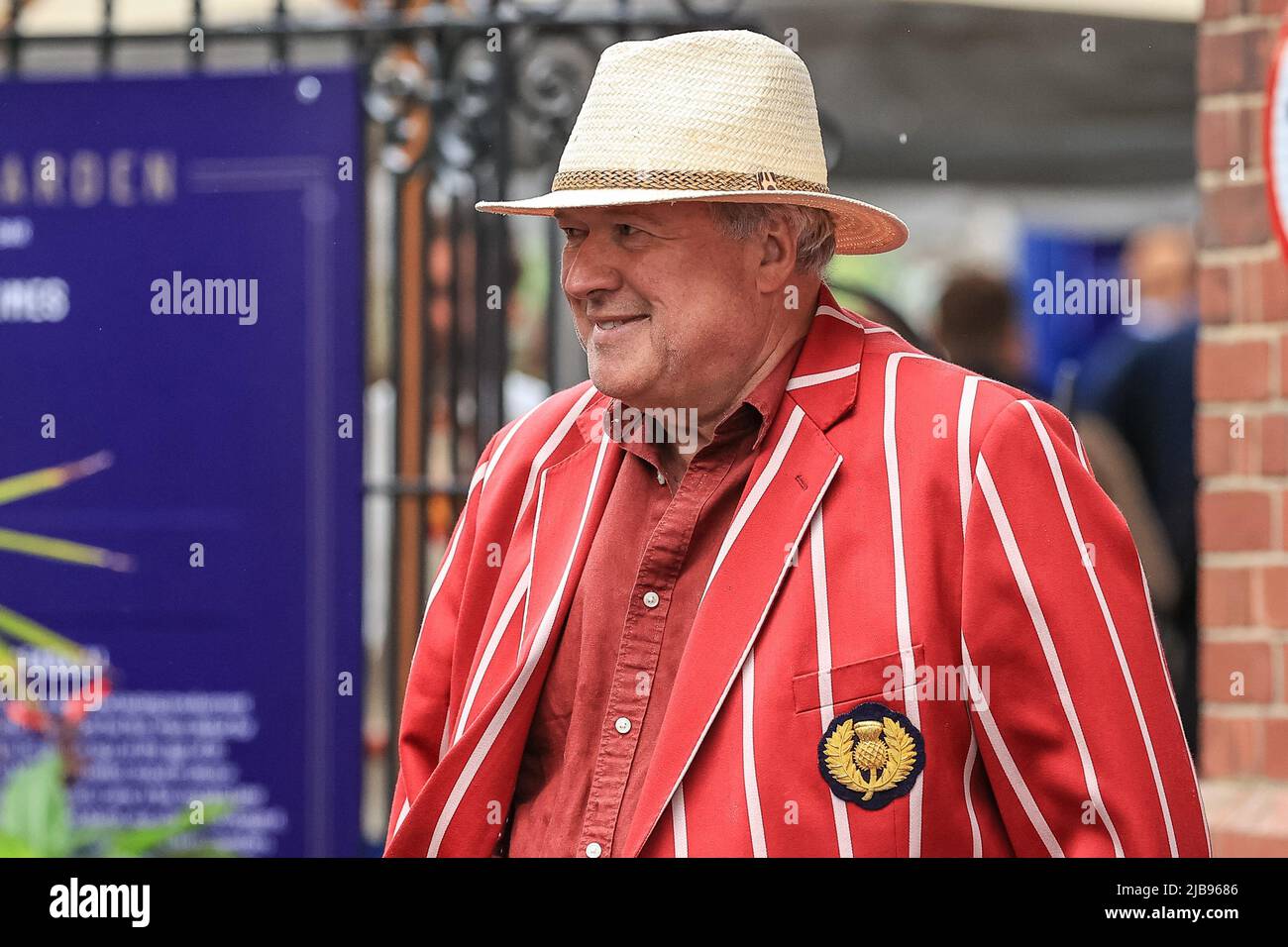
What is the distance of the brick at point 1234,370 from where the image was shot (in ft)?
10.6

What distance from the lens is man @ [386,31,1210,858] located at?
6.88 ft

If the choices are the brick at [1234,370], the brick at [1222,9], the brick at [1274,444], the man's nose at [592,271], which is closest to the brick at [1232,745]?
the brick at [1274,444]

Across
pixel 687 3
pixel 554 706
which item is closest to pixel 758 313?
pixel 554 706

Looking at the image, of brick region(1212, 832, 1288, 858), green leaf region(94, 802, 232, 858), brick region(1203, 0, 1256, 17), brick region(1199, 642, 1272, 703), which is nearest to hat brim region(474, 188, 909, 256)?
brick region(1203, 0, 1256, 17)

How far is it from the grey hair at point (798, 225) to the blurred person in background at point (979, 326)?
7.77ft

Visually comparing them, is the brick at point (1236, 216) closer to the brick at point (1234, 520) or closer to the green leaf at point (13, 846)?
the brick at point (1234, 520)

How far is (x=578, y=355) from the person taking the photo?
4.51 m

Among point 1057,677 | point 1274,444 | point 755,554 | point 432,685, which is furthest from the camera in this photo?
point 1274,444

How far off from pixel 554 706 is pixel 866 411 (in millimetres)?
568

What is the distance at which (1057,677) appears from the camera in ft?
6.85

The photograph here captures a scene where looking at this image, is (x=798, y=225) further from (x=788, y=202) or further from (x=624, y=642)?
(x=624, y=642)

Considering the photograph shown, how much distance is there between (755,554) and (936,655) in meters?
0.26

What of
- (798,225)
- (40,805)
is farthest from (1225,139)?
(40,805)

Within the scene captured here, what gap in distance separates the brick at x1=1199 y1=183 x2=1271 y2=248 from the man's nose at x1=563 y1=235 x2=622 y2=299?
149cm
